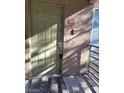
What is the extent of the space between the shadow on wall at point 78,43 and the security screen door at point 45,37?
0.74 ft

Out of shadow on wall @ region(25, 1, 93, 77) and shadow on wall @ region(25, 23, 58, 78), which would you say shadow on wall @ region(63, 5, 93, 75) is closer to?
shadow on wall @ region(25, 1, 93, 77)

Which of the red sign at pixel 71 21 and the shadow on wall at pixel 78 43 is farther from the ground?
the red sign at pixel 71 21

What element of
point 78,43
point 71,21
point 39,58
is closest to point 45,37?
point 39,58

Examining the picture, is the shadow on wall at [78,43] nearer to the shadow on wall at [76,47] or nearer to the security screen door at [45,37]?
the shadow on wall at [76,47]

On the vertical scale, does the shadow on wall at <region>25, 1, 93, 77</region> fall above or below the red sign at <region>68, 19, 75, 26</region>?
below

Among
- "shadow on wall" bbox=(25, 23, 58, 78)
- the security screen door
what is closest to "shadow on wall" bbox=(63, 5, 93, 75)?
the security screen door

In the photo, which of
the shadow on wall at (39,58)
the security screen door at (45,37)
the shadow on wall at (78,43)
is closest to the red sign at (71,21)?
the shadow on wall at (78,43)

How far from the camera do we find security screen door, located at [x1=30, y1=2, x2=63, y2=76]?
4.60m

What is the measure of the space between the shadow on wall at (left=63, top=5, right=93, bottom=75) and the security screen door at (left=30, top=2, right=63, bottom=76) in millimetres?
226

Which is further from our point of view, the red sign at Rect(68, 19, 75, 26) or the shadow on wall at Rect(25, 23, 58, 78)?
the red sign at Rect(68, 19, 75, 26)

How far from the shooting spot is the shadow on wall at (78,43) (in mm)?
4836

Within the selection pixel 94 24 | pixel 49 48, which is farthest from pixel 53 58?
pixel 94 24
